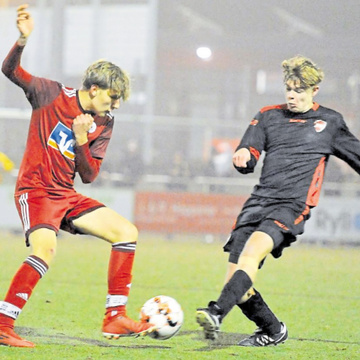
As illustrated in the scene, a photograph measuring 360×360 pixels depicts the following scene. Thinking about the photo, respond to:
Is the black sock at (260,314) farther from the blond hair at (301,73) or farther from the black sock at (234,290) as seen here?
the blond hair at (301,73)

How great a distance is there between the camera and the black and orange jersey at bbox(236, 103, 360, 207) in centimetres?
499

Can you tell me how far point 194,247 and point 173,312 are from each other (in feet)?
29.1

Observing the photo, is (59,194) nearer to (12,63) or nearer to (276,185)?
(12,63)

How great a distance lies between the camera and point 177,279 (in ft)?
29.5

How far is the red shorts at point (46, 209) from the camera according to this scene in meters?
4.86

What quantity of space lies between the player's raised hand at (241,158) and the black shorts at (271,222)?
294 millimetres

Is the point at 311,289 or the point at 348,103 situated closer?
the point at 311,289

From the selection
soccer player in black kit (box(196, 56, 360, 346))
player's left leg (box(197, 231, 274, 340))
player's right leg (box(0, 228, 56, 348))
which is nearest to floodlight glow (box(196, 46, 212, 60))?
soccer player in black kit (box(196, 56, 360, 346))

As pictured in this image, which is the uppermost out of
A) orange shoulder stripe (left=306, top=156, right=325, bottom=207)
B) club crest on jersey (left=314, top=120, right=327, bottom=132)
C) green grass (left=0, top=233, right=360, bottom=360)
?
club crest on jersey (left=314, top=120, right=327, bottom=132)

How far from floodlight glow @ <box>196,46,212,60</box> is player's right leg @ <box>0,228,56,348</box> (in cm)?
1278

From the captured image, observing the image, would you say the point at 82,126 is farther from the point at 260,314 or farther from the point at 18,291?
the point at 260,314

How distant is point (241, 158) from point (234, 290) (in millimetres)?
773

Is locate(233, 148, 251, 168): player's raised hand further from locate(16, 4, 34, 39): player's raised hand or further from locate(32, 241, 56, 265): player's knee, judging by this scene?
locate(16, 4, 34, 39): player's raised hand

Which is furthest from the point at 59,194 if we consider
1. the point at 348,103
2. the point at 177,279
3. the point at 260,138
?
the point at 348,103
